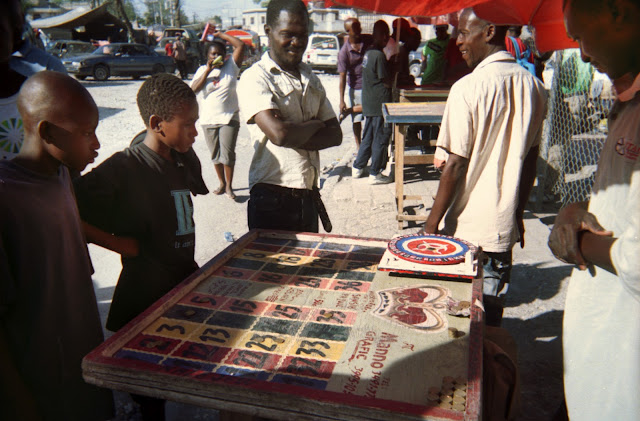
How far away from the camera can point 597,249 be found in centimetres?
139

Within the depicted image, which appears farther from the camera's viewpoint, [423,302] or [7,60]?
[7,60]

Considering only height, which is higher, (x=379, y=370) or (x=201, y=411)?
(x=379, y=370)

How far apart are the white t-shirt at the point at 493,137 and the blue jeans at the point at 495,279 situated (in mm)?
68

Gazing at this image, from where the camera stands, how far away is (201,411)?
247 cm

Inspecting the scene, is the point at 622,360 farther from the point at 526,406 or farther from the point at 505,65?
the point at 505,65

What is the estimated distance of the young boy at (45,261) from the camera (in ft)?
4.79

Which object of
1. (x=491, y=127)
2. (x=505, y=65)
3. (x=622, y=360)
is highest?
(x=505, y=65)

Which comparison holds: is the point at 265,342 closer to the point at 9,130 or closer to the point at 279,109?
the point at 279,109

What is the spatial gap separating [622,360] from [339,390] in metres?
0.84

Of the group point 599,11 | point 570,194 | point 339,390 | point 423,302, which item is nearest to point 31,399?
point 339,390

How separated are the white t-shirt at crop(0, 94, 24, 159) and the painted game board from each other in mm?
1039

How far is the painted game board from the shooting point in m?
1.22

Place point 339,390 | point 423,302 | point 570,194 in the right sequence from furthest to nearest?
point 570,194 → point 423,302 → point 339,390


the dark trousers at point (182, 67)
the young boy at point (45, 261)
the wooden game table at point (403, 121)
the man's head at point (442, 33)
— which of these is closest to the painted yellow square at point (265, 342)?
the young boy at point (45, 261)
